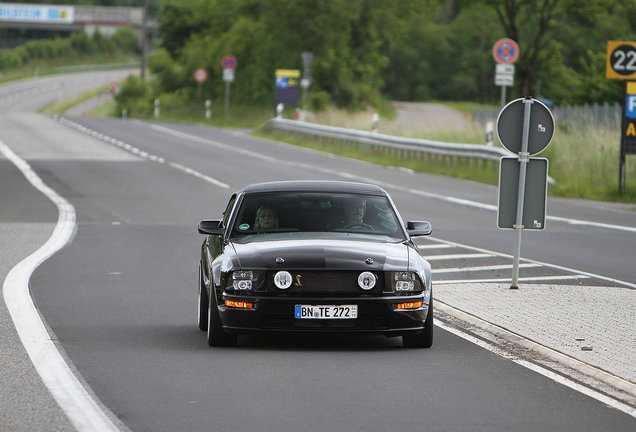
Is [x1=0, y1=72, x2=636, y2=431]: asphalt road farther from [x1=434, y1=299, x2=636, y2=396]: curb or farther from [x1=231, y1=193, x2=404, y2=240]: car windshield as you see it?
[x1=231, y1=193, x2=404, y2=240]: car windshield

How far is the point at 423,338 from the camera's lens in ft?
25.9

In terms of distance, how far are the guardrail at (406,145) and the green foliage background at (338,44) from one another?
11.9 metres

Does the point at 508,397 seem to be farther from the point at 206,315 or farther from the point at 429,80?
the point at 429,80

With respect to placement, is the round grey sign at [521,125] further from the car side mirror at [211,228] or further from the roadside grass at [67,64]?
the roadside grass at [67,64]

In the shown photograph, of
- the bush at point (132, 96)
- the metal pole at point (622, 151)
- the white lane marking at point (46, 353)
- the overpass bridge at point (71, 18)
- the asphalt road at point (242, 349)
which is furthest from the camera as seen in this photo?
the overpass bridge at point (71, 18)

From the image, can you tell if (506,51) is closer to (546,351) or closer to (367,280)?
(546,351)

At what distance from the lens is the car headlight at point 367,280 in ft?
24.6

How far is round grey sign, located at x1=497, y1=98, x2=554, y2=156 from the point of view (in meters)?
10.9

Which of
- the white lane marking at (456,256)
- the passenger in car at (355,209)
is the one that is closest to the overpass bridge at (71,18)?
the white lane marking at (456,256)

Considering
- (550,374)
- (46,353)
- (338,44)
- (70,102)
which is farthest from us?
(70,102)

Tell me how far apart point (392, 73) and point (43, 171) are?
76.0 meters

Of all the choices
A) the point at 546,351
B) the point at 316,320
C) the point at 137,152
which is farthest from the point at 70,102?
the point at 546,351

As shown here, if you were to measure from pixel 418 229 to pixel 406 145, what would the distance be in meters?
24.5

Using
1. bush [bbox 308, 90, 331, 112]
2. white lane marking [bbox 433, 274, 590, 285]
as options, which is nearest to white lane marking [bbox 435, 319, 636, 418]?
white lane marking [bbox 433, 274, 590, 285]
